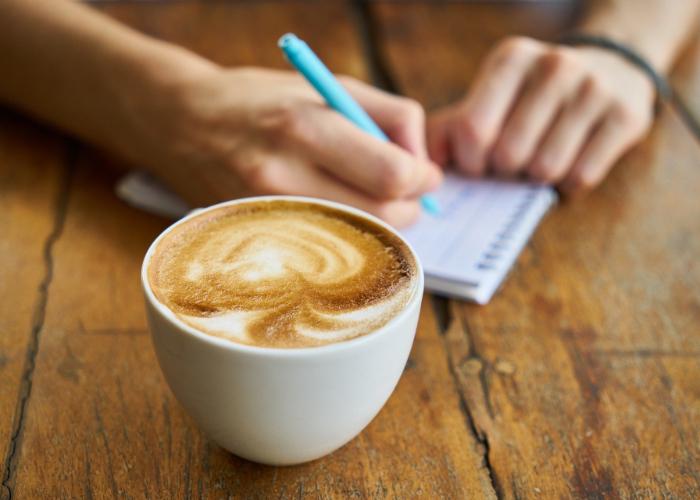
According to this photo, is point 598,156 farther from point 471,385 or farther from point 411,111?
point 471,385

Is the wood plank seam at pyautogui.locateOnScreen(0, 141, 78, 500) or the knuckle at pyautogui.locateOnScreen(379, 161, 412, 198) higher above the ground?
the knuckle at pyautogui.locateOnScreen(379, 161, 412, 198)

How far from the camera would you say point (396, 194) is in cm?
82

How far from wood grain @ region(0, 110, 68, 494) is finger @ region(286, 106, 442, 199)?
30cm

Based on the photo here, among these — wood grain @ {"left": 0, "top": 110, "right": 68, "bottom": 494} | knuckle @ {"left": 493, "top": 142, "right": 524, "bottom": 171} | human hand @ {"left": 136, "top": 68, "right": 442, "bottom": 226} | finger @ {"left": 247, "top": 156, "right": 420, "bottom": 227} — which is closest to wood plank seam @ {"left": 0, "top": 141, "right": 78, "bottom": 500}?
wood grain @ {"left": 0, "top": 110, "right": 68, "bottom": 494}

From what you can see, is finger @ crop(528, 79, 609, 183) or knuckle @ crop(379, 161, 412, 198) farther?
finger @ crop(528, 79, 609, 183)

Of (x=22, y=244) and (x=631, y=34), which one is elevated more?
(x=631, y=34)

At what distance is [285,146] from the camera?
2.78 feet

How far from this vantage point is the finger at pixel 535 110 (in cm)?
101

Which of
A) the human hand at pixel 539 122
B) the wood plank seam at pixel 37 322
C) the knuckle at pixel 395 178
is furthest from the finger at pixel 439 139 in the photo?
the wood plank seam at pixel 37 322

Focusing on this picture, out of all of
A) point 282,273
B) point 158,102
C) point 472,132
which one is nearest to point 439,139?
point 472,132

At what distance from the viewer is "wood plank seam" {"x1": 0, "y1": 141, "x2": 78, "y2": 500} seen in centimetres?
58

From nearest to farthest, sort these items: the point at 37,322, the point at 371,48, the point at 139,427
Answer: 1. the point at 139,427
2. the point at 37,322
3. the point at 371,48

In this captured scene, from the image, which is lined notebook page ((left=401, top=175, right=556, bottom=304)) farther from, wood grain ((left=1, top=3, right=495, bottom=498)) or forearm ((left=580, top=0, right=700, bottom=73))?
forearm ((left=580, top=0, right=700, bottom=73))

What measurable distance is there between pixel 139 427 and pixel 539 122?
65cm
